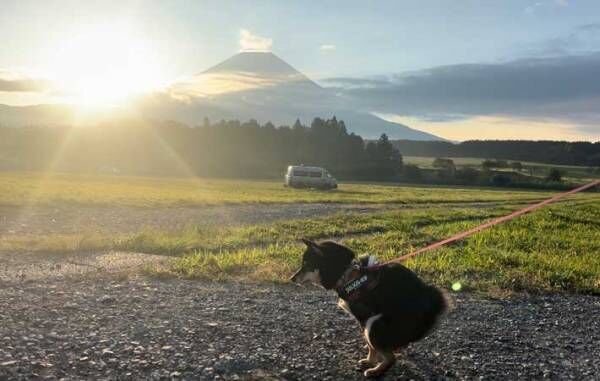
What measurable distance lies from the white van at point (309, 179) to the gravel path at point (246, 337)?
179ft

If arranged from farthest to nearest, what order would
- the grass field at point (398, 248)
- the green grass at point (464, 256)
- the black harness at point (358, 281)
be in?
the grass field at point (398, 248) → the green grass at point (464, 256) → the black harness at point (358, 281)

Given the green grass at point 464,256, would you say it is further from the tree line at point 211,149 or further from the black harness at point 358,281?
the tree line at point 211,149

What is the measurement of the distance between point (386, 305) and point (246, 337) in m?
2.18

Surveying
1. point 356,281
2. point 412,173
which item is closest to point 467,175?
point 412,173

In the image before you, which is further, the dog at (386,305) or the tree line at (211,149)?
the tree line at (211,149)

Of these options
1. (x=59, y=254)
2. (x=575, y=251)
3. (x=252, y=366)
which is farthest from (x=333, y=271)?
(x=575, y=251)

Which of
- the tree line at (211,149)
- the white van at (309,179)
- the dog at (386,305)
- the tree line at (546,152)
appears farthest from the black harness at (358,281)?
the tree line at (546,152)

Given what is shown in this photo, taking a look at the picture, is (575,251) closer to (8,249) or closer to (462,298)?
(462,298)

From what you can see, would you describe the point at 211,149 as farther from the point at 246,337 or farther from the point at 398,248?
the point at 246,337

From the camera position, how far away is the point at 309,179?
216ft

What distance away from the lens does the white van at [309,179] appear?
216 feet

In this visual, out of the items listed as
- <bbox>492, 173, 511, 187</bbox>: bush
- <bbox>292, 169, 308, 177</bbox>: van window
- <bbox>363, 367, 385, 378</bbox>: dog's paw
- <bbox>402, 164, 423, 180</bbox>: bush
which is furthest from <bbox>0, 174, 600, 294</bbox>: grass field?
<bbox>402, 164, 423, 180</bbox>: bush

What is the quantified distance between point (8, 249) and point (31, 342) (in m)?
9.41

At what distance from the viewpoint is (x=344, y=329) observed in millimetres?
8656
